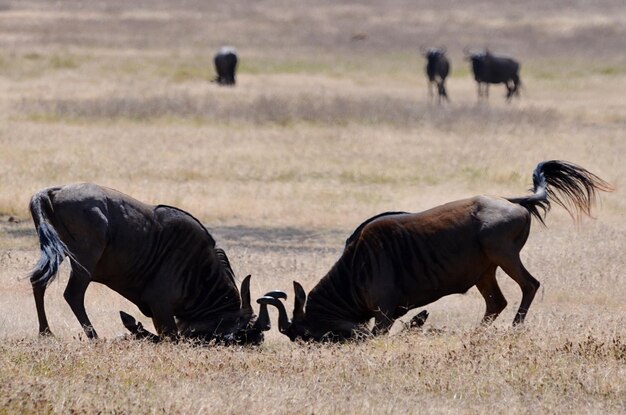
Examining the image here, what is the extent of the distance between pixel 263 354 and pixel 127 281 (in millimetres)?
1633

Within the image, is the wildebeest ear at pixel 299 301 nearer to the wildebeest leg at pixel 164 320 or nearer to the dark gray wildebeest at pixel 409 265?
the dark gray wildebeest at pixel 409 265

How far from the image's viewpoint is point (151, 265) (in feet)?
32.3

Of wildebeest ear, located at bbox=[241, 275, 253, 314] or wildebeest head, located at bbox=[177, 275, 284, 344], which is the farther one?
wildebeest ear, located at bbox=[241, 275, 253, 314]

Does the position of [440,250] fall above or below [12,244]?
above

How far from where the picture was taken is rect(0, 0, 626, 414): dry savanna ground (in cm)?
747

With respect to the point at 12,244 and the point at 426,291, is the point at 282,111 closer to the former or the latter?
the point at 12,244

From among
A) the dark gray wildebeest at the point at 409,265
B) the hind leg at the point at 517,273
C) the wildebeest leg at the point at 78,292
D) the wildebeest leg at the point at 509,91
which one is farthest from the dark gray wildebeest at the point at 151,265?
the wildebeest leg at the point at 509,91

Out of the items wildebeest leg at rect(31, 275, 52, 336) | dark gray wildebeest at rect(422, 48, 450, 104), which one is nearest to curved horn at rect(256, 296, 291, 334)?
wildebeest leg at rect(31, 275, 52, 336)

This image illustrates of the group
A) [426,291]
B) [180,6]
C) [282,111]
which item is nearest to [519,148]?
[282,111]

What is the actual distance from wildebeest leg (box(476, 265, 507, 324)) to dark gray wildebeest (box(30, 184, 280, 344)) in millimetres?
2182

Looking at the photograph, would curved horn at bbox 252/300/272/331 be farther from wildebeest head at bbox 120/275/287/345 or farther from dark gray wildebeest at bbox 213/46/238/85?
dark gray wildebeest at bbox 213/46/238/85

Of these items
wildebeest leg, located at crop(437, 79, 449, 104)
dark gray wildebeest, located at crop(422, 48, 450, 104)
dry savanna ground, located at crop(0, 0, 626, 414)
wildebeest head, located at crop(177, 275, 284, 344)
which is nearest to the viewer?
dry savanna ground, located at crop(0, 0, 626, 414)

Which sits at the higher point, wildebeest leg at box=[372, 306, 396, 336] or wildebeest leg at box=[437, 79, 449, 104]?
wildebeest leg at box=[372, 306, 396, 336]

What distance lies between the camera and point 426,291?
10.1 meters
